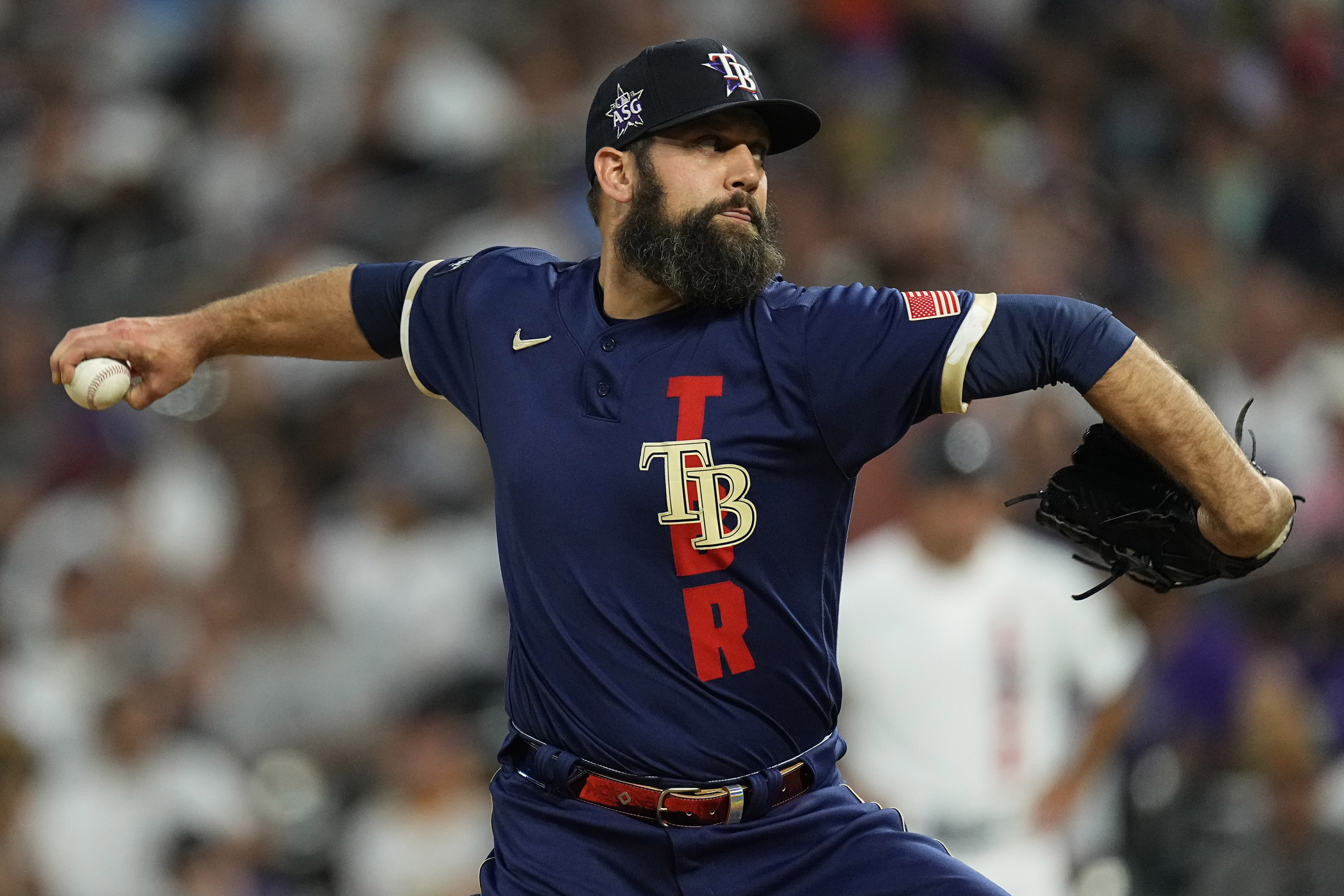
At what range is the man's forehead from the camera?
3783 mm

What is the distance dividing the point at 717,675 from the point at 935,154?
238 inches

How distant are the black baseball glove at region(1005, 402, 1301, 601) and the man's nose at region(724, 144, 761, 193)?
91cm

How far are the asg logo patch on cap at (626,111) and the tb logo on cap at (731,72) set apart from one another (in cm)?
5

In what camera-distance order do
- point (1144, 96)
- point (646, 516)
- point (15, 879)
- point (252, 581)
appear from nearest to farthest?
1. point (646, 516)
2. point (15, 879)
3. point (252, 581)
4. point (1144, 96)

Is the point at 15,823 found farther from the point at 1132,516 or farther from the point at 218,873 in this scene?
the point at 1132,516

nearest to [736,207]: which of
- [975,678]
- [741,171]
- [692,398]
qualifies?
[741,171]

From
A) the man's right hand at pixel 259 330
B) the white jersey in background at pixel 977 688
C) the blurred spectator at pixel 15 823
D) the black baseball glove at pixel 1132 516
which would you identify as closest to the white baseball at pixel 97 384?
the man's right hand at pixel 259 330

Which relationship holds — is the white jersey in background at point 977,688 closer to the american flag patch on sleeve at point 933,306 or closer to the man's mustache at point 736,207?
the man's mustache at point 736,207

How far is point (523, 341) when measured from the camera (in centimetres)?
384

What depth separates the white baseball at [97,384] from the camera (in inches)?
151

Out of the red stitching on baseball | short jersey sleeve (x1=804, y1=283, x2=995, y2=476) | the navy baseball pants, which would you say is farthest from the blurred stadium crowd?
the red stitching on baseball

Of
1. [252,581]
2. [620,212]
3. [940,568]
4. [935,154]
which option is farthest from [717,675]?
[935,154]

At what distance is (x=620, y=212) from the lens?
3936mm

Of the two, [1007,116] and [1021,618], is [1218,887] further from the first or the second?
[1007,116]
